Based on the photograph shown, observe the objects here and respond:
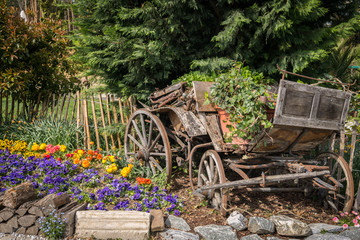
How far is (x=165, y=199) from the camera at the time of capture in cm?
344

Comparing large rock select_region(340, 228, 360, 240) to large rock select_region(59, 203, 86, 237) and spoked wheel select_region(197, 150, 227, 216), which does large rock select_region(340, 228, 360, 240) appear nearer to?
spoked wheel select_region(197, 150, 227, 216)

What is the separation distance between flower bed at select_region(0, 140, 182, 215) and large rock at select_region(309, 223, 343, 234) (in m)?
1.60

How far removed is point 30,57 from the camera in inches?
223

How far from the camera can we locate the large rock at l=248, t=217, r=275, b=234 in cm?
297

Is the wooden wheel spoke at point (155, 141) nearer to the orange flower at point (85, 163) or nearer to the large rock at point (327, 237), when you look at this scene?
the orange flower at point (85, 163)

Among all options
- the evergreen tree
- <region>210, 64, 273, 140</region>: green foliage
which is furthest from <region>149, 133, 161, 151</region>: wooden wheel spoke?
the evergreen tree

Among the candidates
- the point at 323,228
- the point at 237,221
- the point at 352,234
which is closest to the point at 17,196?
the point at 237,221

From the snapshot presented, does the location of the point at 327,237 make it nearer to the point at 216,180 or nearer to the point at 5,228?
the point at 216,180

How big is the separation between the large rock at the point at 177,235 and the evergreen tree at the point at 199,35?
268 cm

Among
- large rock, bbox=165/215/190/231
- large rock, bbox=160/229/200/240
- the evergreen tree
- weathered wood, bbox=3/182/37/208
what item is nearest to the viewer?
large rock, bbox=160/229/200/240

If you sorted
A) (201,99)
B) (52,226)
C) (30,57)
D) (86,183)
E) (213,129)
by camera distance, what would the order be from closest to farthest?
(52,226) < (213,129) < (201,99) < (86,183) < (30,57)

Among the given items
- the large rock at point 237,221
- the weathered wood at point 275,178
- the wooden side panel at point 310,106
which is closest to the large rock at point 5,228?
the weathered wood at point 275,178

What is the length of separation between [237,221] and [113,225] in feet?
4.55

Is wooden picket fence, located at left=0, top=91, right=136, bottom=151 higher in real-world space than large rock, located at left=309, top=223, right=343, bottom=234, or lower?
higher
